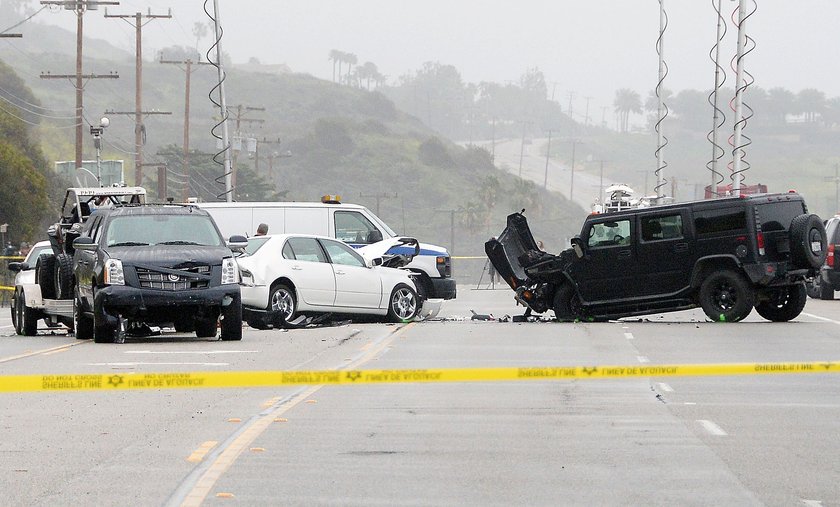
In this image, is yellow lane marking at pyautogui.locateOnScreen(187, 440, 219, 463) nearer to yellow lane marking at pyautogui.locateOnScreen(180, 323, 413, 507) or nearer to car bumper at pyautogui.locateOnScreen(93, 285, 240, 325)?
yellow lane marking at pyautogui.locateOnScreen(180, 323, 413, 507)

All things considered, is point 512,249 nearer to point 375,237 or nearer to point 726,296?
point 375,237

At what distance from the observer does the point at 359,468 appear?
9336mm

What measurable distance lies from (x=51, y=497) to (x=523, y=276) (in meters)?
18.5

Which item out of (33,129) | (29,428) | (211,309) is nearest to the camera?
(29,428)

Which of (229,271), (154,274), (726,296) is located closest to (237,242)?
(229,271)

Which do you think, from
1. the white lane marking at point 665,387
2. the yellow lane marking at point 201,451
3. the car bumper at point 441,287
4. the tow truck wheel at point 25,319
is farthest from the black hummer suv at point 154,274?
the yellow lane marking at point 201,451

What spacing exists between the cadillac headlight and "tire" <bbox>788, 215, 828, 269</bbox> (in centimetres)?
1055

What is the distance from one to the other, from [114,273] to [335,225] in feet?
29.3

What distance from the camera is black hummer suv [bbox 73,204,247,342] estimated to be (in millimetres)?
19578

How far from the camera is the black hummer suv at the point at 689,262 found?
78.0 feet

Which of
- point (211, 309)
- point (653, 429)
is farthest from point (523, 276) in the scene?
point (653, 429)

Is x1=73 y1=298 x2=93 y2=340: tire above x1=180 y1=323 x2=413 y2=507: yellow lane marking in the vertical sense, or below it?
above

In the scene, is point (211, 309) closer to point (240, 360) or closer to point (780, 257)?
point (240, 360)

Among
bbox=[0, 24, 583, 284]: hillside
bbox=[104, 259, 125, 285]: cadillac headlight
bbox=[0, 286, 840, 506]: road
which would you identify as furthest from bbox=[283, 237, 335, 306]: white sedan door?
bbox=[0, 24, 583, 284]: hillside
